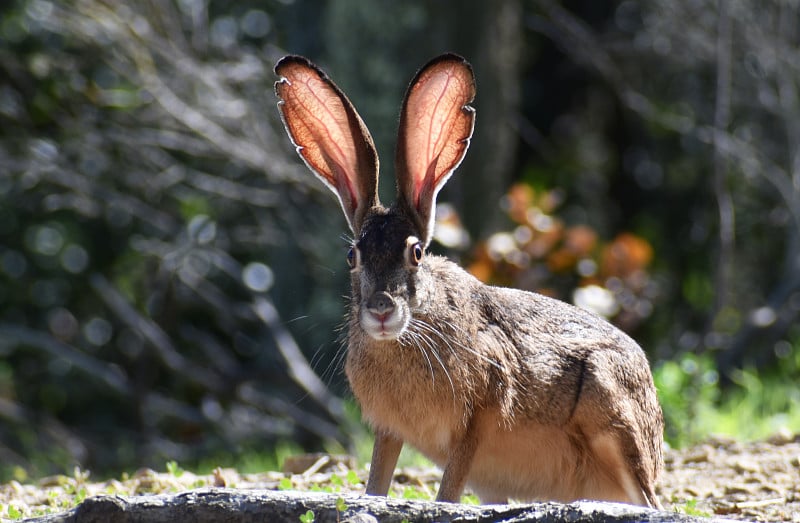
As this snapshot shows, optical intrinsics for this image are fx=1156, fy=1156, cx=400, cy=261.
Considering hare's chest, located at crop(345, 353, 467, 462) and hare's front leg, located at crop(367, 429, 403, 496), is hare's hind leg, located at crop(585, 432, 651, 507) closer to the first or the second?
hare's chest, located at crop(345, 353, 467, 462)

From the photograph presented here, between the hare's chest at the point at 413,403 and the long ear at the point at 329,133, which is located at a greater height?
the long ear at the point at 329,133

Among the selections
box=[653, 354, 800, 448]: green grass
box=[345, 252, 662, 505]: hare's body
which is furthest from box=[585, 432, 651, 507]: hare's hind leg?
box=[653, 354, 800, 448]: green grass

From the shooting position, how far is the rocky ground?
444 centimetres

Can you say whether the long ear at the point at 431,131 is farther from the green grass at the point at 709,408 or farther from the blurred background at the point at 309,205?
the blurred background at the point at 309,205

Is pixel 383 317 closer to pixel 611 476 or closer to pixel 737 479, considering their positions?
pixel 611 476

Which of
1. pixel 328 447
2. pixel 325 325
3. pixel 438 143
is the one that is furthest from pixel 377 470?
pixel 325 325

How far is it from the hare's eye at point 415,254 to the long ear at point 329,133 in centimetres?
32

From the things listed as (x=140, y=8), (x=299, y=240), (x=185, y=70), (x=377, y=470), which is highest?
(x=140, y=8)

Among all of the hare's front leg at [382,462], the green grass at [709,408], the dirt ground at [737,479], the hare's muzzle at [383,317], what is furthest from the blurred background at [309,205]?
the hare's muzzle at [383,317]

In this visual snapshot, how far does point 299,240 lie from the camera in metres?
9.05

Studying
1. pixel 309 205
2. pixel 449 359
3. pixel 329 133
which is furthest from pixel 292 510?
pixel 309 205

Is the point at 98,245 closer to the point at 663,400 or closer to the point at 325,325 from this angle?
the point at 325,325

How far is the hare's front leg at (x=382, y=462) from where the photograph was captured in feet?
13.4

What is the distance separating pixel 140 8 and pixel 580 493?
616cm
